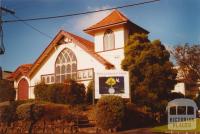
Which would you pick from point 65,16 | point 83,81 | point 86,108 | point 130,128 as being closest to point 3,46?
point 65,16

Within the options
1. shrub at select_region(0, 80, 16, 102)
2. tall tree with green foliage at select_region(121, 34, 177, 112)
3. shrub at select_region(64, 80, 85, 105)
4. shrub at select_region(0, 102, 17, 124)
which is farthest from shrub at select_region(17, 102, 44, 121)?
shrub at select_region(0, 80, 16, 102)

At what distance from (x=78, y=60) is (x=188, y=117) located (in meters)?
14.3

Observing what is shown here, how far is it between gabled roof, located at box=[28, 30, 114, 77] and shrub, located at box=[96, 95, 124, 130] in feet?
28.8

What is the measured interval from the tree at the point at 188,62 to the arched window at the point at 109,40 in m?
9.08

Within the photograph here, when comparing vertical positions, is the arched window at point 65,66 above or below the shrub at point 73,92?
above

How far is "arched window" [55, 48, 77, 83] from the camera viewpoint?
30.2 metres

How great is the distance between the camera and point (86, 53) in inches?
1164

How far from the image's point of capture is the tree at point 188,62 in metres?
35.3

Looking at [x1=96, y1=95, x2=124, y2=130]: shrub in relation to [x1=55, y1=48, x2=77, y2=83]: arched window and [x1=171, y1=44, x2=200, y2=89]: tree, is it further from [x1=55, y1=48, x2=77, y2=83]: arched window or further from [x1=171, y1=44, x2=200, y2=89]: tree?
[x1=171, y1=44, x2=200, y2=89]: tree

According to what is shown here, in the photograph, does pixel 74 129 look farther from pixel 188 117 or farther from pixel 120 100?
pixel 188 117

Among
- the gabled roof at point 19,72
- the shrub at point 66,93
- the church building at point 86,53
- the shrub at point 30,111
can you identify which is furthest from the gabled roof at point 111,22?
the shrub at point 30,111

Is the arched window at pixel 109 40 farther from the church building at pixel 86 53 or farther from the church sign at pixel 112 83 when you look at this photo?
the church sign at pixel 112 83

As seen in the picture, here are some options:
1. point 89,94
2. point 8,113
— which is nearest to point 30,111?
point 8,113

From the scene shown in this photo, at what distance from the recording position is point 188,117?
16938mm
